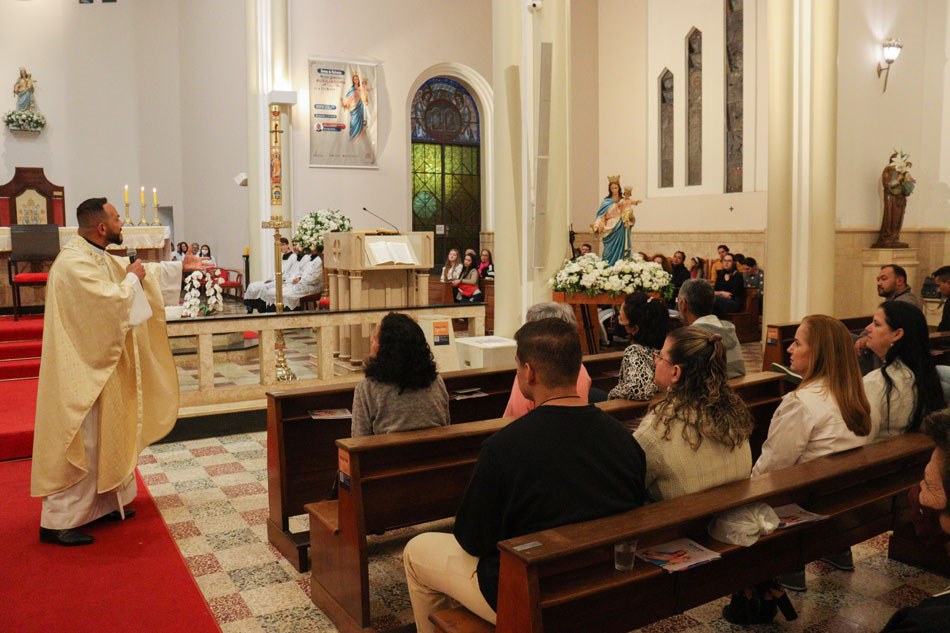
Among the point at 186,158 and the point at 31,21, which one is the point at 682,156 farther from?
the point at 31,21

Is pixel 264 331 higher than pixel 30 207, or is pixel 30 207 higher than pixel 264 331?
pixel 30 207

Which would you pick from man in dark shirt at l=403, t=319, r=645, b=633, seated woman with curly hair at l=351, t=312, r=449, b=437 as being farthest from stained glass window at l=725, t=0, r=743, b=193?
man in dark shirt at l=403, t=319, r=645, b=633

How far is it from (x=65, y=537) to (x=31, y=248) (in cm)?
596

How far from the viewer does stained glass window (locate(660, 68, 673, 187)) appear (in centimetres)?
1537

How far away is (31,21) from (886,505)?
1843 centimetres

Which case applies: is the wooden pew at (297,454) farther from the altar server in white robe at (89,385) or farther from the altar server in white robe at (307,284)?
the altar server in white robe at (307,284)

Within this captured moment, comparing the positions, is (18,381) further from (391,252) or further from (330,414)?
(330,414)

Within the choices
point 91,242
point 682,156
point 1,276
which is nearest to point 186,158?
point 1,276

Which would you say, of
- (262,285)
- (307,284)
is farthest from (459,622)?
(262,285)

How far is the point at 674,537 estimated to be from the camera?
2.40 meters

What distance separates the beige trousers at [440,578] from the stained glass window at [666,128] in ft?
45.1

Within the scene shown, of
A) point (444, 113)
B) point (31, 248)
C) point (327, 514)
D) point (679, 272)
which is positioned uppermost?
point (444, 113)

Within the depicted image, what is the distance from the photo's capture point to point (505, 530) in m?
2.16

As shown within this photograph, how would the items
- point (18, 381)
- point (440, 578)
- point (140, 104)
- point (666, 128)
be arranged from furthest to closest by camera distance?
point (140, 104)
point (666, 128)
point (18, 381)
point (440, 578)
